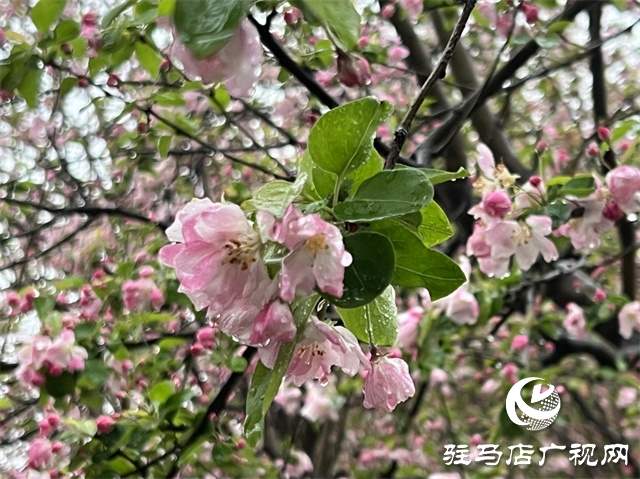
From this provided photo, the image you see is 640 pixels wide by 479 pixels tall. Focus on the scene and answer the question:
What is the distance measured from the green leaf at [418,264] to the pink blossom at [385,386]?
110 mm

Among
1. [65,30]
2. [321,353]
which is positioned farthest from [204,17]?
[65,30]

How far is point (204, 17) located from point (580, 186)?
90 centimetres

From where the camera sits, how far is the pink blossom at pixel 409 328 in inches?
66.9

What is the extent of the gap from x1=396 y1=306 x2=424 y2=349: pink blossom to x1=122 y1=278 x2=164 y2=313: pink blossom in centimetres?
67

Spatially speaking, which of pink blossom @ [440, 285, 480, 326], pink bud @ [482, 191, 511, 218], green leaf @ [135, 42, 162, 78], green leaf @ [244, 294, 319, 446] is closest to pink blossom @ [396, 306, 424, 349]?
pink blossom @ [440, 285, 480, 326]

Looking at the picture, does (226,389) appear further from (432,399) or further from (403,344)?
(432,399)

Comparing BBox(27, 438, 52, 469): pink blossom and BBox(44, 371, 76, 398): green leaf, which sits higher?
BBox(44, 371, 76, 398): green leaf

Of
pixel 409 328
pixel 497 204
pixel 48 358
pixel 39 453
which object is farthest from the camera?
A: pixel 409 328

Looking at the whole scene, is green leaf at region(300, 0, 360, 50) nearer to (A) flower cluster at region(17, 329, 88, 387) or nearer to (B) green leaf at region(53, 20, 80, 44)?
(B) green leaf at region(53, 20, 80, 44)

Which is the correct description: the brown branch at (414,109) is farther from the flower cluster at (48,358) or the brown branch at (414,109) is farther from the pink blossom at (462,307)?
the pink blossom at (462,307)

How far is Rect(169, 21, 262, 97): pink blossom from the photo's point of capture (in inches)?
21.8

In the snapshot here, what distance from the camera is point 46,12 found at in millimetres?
825

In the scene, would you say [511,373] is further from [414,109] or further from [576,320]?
[414,109]

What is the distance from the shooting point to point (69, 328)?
50.7 inches
